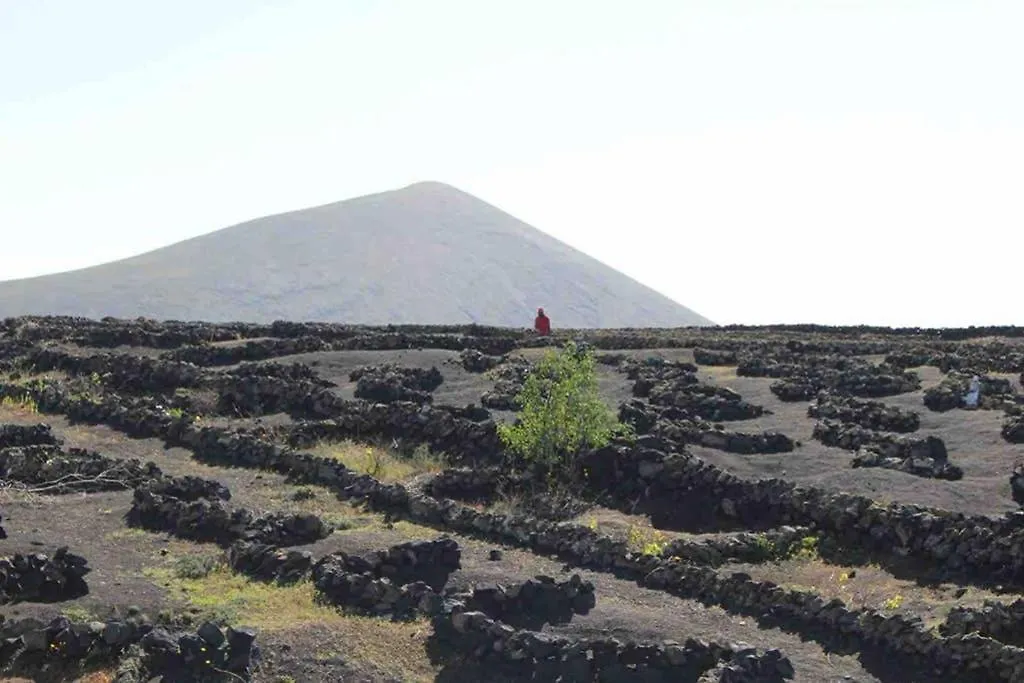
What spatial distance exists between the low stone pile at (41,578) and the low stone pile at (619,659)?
7120 mm

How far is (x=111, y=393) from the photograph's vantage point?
153 feet

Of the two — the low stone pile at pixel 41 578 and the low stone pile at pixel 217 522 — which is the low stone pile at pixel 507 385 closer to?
the low stone pile at pixel 217 522

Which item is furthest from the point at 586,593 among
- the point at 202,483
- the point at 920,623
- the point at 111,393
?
the point at 111,393

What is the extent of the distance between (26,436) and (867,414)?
23595mm

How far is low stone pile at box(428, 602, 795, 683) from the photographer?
2177cm

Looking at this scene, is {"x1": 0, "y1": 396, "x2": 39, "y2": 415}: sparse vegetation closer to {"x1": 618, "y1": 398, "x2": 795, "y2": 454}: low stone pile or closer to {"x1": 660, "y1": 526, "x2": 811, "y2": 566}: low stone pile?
{"x1": 618, "y1": 398, "x2": 795, "y2": 454}: low stone pile

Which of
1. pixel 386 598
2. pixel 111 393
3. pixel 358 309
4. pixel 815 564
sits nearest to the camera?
pixel 386 598

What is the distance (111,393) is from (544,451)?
17349 millimetres

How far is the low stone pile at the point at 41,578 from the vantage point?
2420cm

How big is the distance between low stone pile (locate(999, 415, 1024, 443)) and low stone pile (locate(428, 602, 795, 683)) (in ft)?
54.6

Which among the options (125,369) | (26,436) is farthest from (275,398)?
(26,436)

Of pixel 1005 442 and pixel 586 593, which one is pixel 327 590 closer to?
pixel 586 593

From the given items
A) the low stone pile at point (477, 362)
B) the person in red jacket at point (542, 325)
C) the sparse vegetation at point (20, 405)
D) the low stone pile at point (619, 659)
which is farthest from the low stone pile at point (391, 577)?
the person in red jacket at point (542, 325)

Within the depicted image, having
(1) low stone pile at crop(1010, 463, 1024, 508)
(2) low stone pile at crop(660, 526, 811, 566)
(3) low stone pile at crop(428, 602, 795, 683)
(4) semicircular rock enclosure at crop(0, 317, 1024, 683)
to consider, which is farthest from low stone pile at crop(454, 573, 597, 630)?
(1) low stone pile at crop(1010, 463, 1024, 508)
